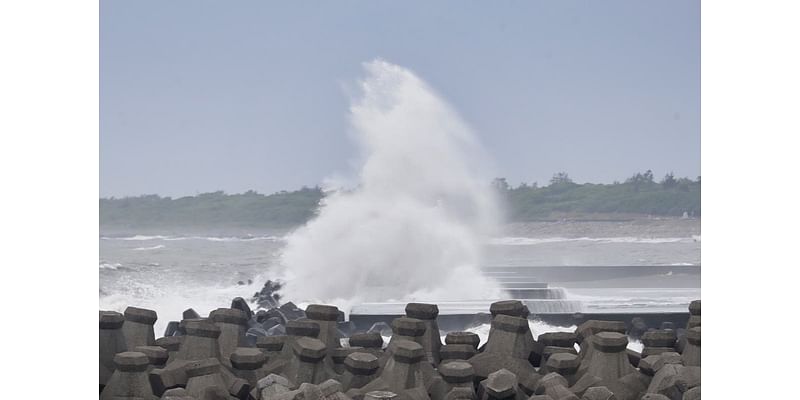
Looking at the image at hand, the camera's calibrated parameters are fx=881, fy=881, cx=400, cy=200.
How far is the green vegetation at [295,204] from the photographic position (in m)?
A: 2.11

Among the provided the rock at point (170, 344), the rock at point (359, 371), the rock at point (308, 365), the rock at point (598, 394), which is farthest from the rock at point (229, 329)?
the rock at point (598, 394)

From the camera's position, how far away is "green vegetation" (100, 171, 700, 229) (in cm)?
211

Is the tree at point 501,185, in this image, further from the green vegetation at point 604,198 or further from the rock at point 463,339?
the rock at point 463,339

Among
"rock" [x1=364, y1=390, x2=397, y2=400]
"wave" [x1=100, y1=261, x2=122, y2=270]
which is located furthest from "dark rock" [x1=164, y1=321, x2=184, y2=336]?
"rock" [x1=364, y1=390, x2=397, y2=400]

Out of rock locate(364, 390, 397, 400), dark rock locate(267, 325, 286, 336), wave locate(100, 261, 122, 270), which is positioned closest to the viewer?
rock locate(364, 390, 397, 400)

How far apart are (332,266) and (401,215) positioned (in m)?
0.22

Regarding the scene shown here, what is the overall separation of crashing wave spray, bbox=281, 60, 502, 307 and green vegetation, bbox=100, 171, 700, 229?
6 centimetres

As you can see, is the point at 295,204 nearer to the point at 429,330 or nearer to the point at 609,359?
the point at 429,330

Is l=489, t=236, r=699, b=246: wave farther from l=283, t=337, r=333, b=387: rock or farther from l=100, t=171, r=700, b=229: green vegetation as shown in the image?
l=283, t=337, r=333, b=387: rock

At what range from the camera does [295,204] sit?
211 cm
